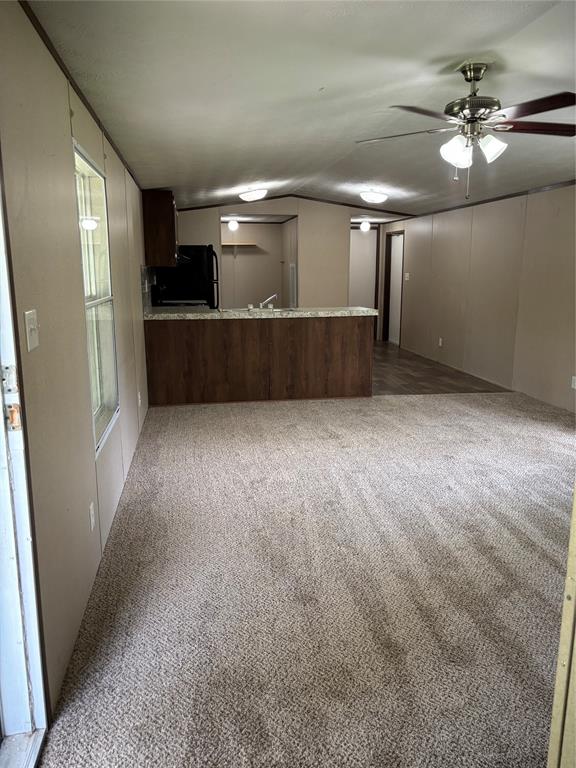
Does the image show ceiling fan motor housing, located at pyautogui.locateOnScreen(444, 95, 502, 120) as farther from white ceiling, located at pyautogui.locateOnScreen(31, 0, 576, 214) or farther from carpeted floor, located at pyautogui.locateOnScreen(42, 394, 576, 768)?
carpeted floor, located at pyautogui.locateOnScreen(42, 394, 576, 768)

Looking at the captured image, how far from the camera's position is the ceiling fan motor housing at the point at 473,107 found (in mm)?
2852

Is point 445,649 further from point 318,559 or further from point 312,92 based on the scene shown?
point 312,92

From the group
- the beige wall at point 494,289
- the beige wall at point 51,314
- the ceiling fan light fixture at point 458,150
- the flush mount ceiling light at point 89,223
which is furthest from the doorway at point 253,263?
the beige wall at point 51,314

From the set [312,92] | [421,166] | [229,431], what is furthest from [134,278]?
[421,166]

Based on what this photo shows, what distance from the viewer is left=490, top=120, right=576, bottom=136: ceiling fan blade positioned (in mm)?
2777

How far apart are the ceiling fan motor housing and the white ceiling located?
0.17 m

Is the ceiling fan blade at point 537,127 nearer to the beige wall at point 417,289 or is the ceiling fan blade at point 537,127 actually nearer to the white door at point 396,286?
the beige wall at point 417,289

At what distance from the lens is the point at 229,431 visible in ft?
15.7

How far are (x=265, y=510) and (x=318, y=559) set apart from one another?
0.62 metres

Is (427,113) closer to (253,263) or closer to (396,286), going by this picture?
(396,286)

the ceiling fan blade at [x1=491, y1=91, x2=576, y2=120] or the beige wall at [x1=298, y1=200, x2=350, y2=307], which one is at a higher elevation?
the ceiling fan blade at [x1=491, y1=91, x2=576, y2=120]

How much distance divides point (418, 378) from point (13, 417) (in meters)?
6.01

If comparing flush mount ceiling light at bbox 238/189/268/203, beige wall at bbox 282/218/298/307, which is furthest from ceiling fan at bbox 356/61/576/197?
beige wall at bbox 282/218/298/307

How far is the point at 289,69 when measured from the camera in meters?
2.51
